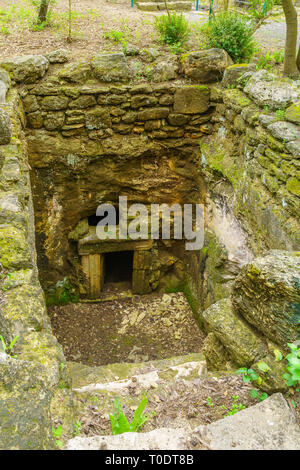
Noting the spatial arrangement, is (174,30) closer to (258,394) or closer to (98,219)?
(98,219)

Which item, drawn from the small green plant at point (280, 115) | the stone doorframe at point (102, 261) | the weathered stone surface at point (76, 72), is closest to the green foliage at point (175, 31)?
the weathered stone surface at point (76, 72)

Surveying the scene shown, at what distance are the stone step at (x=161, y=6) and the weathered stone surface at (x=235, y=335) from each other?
24.1ft

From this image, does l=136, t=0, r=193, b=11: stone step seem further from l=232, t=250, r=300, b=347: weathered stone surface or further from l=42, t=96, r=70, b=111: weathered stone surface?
l=232, t=250, r=300, b=347: weathered stone surface

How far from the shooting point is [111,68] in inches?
199

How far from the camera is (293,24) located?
14.8 feet

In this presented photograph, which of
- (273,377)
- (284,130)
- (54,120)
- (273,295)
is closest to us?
(273,377)

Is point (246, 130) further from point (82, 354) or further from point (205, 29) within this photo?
point (82, 354)

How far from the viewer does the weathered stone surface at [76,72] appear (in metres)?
4.94

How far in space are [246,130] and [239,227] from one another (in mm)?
1163


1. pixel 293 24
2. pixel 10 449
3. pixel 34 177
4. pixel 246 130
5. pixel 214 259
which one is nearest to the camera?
pixel 10 449

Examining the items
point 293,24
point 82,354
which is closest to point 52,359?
point 82,354

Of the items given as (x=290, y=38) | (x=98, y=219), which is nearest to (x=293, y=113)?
(x=290, y=38)

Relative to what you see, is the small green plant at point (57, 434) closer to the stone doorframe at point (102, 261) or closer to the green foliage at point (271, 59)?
the stone doorframe at point (102, 261)

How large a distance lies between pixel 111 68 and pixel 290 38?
7.98 feet
